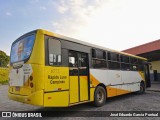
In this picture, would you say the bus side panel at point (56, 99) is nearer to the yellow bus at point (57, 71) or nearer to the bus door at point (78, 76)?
the yellow bus at point (57, 71)

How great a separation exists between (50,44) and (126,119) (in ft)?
12.7

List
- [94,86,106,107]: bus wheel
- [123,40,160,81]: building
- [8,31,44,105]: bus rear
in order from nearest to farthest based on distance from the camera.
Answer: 1. [8,31,44,105]: bus rear
2. [94,86,106,107]: bus wheel
3. [123,40,160,81]: building

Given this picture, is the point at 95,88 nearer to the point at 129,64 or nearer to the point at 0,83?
the point at 129,64

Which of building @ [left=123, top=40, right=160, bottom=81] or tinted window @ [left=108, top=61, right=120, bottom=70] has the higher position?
building @ [left=123, top=40, right=160, bottom=81]

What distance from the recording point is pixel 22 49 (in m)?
6.86

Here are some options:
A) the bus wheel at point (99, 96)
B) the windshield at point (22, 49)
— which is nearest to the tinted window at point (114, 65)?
the bus wheel at point (99, 96)

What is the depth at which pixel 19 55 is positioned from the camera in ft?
22.6

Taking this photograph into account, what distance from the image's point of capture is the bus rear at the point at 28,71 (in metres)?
5.88

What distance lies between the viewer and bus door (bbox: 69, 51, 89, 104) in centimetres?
722

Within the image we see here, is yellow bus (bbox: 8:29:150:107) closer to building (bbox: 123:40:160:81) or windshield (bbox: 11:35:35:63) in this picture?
windshield (bbox: 11:35:35:63)

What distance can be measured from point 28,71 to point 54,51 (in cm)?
118

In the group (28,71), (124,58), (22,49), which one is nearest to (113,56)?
(124,58)

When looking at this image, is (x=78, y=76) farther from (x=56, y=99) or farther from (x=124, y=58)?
(x=124, y=58)

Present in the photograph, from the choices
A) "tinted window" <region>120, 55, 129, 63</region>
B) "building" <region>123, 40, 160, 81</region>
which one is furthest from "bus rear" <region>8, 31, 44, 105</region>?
"building" <region>123, 40, 160, 81</region>
